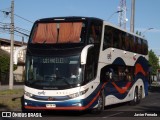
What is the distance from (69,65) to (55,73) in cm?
61

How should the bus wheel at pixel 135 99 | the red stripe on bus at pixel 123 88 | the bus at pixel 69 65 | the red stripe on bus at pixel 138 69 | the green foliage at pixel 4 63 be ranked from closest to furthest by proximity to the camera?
1. the bus at pixel 69 65
2. the red stripe on bus at pixel 123 88
3. the bus wheel at pixel 135 99
4. the red stripe on bus at pixel 138 69
5. the green foliage at pixel 4 63

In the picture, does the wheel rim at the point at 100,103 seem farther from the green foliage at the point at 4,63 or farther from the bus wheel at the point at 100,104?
the green foliage at the point at 4,63

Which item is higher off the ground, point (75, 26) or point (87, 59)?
point (75, 26)

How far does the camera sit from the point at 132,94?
23.8m

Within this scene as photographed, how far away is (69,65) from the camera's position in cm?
1642

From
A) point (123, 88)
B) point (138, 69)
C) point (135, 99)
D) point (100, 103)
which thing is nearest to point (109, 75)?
point (100, 103)

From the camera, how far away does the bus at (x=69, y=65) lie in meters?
16.2

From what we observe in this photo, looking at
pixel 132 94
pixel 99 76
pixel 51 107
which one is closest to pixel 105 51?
pixel 99 76

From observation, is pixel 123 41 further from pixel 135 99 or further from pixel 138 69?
pixel 135 99

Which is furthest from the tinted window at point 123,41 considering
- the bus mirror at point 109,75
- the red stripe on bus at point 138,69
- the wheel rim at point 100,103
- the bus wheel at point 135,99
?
the bus wheel at point 135,99

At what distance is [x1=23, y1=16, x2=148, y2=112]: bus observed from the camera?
16.2 m

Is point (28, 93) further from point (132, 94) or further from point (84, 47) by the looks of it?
point (132, 94)

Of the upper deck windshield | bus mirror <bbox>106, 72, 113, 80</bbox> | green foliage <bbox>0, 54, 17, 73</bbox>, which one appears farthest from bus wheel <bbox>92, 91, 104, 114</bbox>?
green foliage <bbox>0, 54, 17, 73</bbox>

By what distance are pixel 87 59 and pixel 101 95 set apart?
235cm
